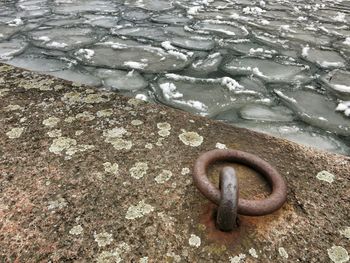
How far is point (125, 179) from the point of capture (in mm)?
1492

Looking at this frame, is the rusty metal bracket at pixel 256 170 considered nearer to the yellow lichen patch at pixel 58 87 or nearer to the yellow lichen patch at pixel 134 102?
the yellow lichen patch at pixel 134 102

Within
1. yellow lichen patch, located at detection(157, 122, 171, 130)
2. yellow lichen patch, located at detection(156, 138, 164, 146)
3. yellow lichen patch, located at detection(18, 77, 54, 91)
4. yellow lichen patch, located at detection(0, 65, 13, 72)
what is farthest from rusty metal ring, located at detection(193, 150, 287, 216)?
yellow lichen patch, located at detection(0, 65, 13, 72)

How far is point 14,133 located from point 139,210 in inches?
35.1

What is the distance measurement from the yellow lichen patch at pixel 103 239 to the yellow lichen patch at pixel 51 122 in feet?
2.76

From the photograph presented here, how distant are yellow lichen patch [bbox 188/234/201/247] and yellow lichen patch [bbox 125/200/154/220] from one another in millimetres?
209

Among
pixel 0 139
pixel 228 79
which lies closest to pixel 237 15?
pixel 228 79

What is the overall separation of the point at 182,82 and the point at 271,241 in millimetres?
1858

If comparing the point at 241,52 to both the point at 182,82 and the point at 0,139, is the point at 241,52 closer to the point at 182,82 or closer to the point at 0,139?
the point at 182,82

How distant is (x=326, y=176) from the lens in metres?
1.57

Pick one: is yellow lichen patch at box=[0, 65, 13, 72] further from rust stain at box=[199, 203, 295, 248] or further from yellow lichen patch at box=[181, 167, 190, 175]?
rust stain at box=[199, 203, 295, 248]

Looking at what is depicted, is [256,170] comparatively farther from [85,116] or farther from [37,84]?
[37,84]

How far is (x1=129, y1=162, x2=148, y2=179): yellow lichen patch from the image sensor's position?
4.98ft

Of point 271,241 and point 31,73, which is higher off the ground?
point 271,241

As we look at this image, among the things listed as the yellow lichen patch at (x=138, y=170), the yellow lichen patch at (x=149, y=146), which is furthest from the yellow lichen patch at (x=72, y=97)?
the yellow lichen patch at (x=138, y=170)
